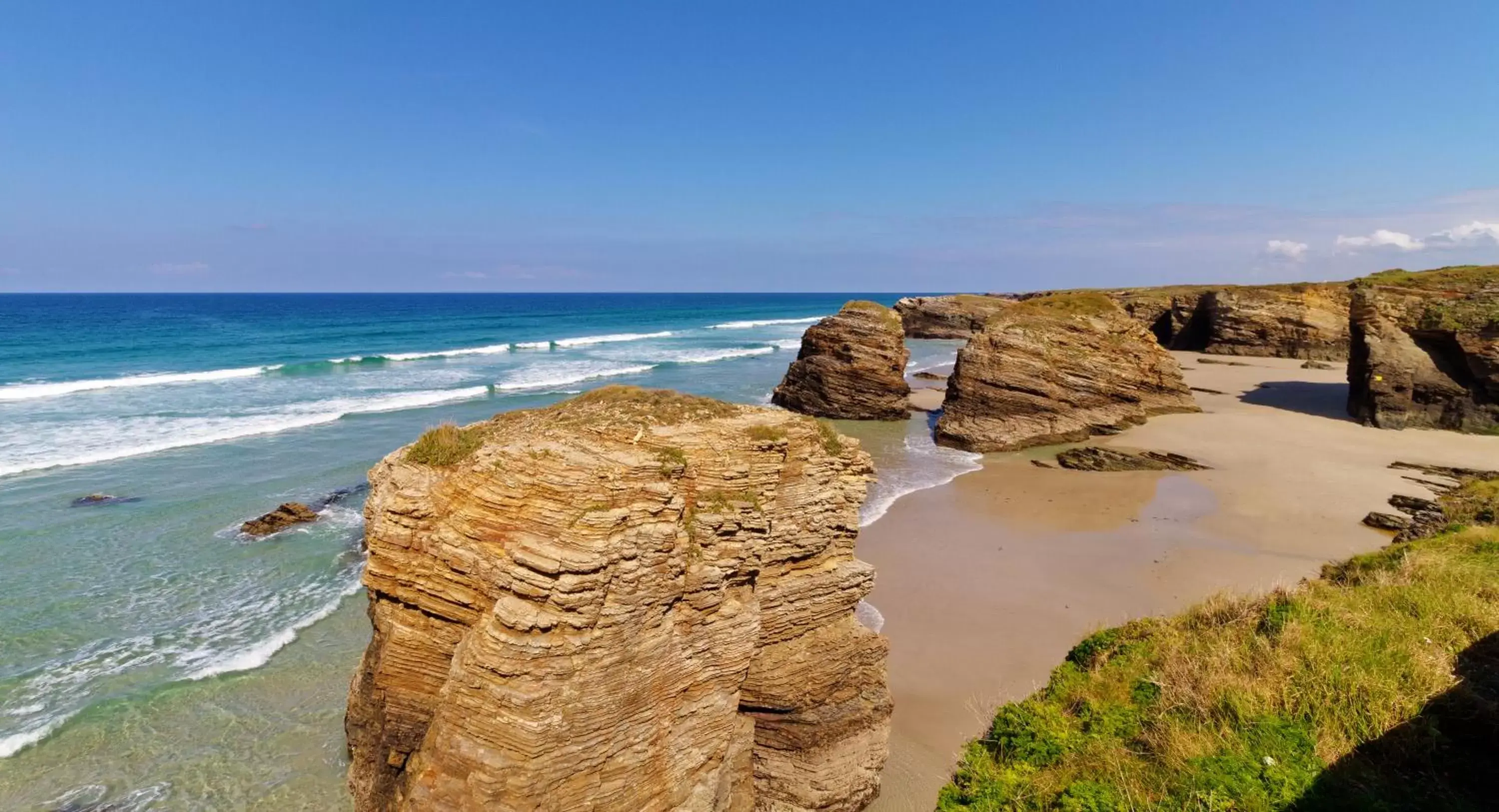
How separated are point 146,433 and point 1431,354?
176 feet

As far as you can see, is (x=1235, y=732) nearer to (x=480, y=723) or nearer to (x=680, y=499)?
(x=680, y=499)

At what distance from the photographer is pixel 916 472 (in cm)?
2394

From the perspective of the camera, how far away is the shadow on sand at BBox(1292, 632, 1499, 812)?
20.4 feet

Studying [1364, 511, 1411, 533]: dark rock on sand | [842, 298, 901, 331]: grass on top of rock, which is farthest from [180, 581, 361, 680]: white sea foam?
[1364, 511, 1411, 533]: dark rock on sand

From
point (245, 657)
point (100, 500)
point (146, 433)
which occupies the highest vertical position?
point (146, 433)

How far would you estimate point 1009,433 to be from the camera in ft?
88.4

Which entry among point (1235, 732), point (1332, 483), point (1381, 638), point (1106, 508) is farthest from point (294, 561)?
point (1332, 483)

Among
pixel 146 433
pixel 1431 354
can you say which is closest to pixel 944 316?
pixel 1431 354

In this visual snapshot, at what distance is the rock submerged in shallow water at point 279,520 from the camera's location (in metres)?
17.5

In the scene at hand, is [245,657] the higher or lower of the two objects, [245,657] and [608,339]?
the lower

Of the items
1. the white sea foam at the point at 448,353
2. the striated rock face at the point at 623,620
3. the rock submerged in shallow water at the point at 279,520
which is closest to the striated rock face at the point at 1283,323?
the striated rock face at the point at 623,620

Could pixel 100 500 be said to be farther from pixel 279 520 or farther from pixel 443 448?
pixel 443 448

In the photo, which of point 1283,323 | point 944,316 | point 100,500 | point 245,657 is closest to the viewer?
point 245,657

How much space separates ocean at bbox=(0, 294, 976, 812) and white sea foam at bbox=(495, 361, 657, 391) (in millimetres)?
414
